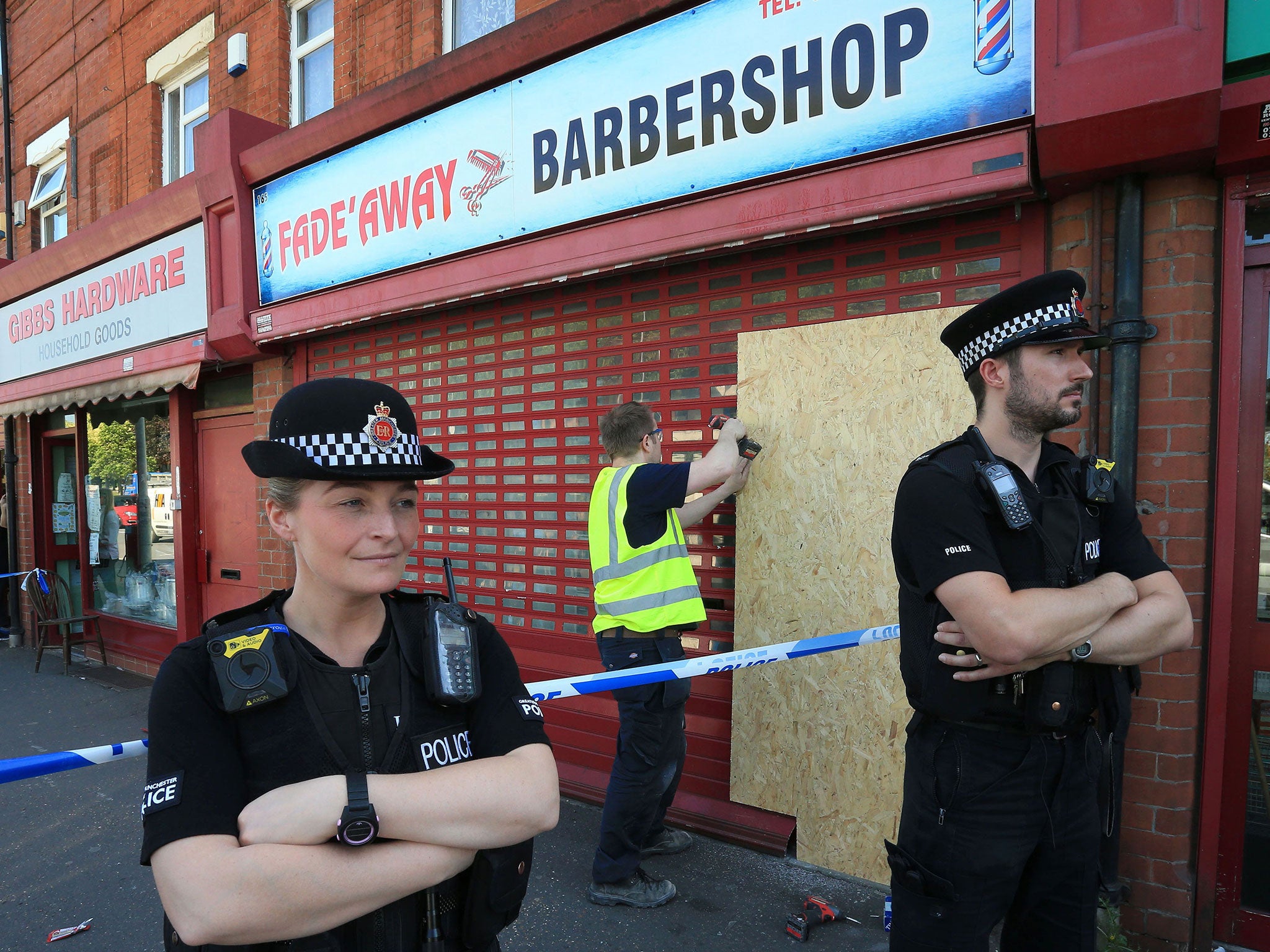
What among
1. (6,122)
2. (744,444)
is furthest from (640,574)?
(6,122)

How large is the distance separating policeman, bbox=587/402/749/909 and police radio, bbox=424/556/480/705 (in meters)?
2.02

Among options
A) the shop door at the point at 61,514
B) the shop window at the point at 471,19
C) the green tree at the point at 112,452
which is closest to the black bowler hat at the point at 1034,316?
the shop window at the point at 471,19

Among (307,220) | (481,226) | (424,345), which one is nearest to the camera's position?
(481,226)

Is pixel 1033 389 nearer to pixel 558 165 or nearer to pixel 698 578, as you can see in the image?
pixel 698 578

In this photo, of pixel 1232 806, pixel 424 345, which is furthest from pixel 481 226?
pixel 1232 806

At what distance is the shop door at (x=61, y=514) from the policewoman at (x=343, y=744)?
419 inches

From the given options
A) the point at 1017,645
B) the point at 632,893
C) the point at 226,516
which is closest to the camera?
the point at 1017,645

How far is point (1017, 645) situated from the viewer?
6.33ft

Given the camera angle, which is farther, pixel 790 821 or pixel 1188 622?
pixel 790 821

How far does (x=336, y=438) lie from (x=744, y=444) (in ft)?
8.75

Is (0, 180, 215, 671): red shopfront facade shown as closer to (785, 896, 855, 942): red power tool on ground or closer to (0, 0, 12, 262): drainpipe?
(0, 0, 12, 262): drainpipe

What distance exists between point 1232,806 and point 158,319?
907 centimetres

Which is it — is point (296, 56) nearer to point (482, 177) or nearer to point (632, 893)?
point (482, 177)

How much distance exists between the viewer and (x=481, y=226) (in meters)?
5.16
